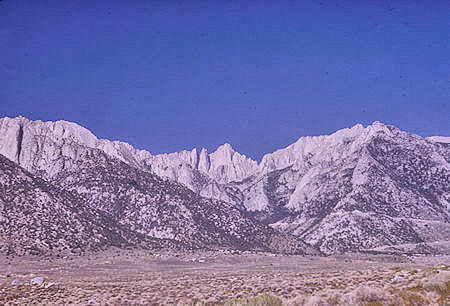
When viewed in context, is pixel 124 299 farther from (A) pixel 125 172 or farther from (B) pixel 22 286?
(A) pixel 125 172

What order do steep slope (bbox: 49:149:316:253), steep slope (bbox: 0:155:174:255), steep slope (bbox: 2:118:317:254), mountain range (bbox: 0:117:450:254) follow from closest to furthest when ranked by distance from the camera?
steep slope (bbox: 0:155:174:255), mountain range (bbox: 0:117:450:254), steep slope (bbox: 49:149:316:253), steep slope (bbox: 2:118:317:254)

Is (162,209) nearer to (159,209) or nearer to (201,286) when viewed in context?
(159,209)

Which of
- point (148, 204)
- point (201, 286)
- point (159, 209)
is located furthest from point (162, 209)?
point (201, 286)

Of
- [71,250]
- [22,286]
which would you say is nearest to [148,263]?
[71,250]

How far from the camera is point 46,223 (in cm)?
9206

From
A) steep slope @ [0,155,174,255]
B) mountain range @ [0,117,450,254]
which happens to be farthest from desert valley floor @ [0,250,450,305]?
mountain range @ [0,117,450,254]

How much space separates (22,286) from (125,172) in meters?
107

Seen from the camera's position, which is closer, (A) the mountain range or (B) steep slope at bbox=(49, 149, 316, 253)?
(A) the mountain range

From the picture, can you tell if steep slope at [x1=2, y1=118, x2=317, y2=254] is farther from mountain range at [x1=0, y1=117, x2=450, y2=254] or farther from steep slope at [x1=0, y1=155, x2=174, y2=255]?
steep slope at [x1=0, y1=155, x2=174, y2=255]

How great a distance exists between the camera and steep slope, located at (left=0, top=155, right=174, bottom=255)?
8388 cm

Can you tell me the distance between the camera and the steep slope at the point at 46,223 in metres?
83.9

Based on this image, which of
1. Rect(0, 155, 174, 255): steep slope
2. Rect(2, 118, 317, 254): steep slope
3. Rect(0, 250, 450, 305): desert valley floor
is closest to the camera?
Rect(0, 250, 450, 305): desert valley floor

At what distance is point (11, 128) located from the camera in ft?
611

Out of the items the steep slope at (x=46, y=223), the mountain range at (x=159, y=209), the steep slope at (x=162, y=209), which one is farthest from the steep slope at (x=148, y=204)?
the steep slope at (x=46, y=223)
